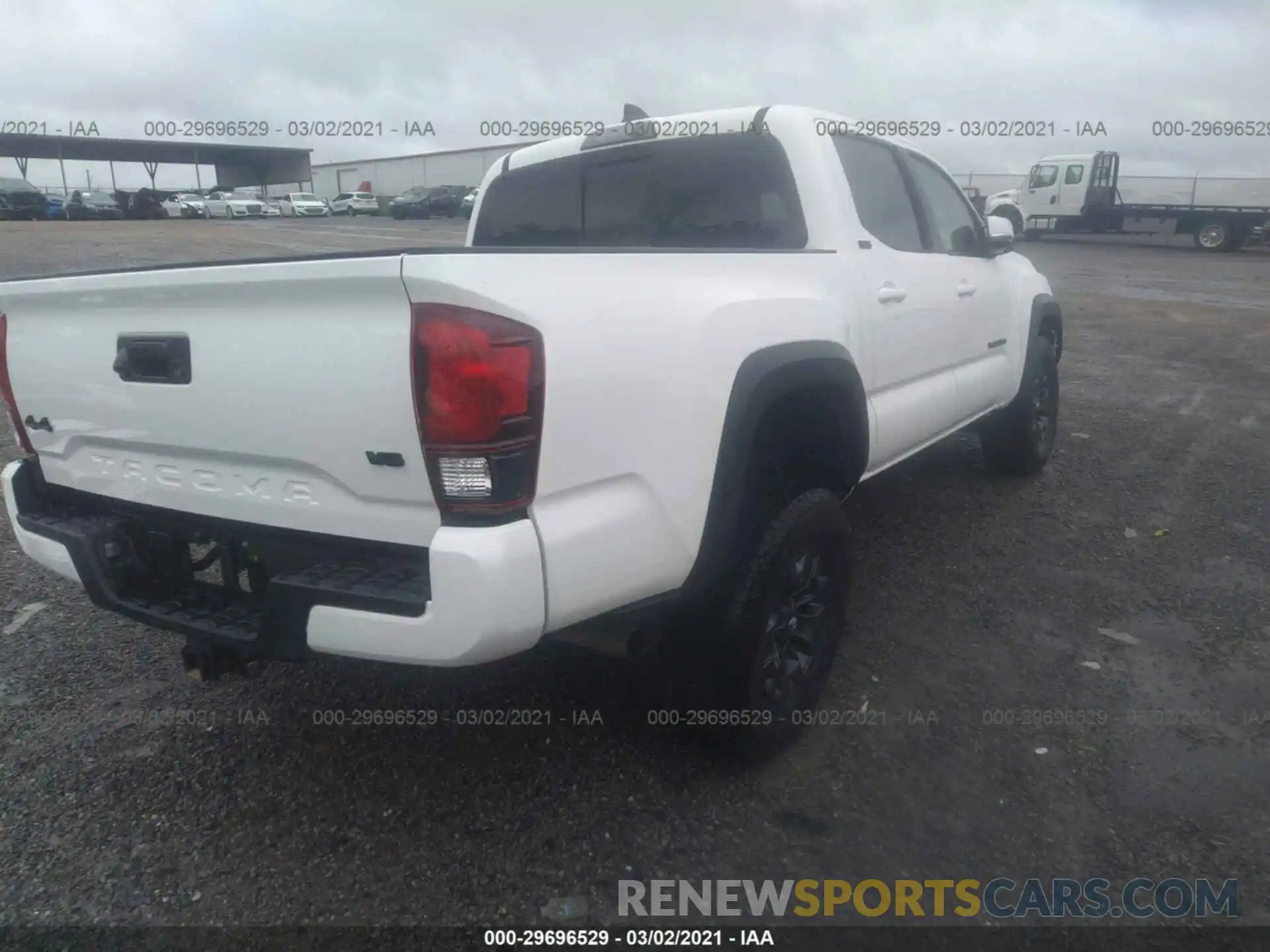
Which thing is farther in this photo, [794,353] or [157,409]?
[794,353]

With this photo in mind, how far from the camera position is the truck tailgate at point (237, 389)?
194 centimetres

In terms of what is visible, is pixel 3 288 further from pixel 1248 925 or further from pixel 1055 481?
pixel 1055 481

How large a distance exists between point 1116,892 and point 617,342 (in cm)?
182

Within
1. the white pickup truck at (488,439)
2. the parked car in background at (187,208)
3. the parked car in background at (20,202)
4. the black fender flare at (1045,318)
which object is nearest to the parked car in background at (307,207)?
the parked car in background at (187,208)

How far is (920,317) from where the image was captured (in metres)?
3.72

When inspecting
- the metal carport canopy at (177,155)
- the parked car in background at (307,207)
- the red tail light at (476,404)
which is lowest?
the red tail light at (476,404)

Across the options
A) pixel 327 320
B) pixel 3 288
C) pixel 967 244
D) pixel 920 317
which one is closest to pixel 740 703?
pixel 327 320

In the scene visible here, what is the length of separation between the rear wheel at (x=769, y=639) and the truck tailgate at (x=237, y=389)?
2.93 feet

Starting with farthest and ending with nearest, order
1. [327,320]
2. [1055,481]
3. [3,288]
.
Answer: [1055,481], [3,288], [327,320]

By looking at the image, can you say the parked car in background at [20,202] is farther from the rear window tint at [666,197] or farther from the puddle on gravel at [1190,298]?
the rear window tint at [666,197]

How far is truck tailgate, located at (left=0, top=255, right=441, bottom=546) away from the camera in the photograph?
1943 mm

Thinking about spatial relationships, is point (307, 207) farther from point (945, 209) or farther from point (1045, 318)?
point (945, 209)

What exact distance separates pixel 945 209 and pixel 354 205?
44985 mm

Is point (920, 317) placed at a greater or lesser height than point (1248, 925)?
greater
